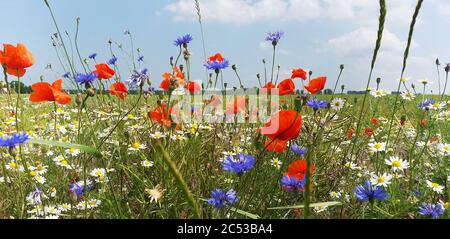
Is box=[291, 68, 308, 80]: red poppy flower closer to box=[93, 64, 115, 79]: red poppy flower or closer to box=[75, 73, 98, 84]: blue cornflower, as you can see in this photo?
box=[93, 64, 115, 79]: red poppy flower

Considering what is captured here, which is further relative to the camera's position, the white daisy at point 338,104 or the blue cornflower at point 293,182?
the white daisy at point 338,104

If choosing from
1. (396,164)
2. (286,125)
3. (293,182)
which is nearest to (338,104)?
(396,164)

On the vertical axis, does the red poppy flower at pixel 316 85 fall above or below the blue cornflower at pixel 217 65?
below

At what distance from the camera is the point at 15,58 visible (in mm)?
1791

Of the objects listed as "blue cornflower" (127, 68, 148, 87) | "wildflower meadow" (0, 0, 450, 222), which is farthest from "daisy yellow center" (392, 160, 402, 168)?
"blue cornflower" (127, 68, 148, 87)

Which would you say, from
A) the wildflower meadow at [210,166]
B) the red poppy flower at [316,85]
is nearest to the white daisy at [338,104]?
the wildflower meadow at [210,166]

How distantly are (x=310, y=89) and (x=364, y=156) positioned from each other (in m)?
1.23

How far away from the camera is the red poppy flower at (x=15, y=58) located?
1785 mm

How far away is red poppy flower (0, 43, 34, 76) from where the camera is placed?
1.79 metres

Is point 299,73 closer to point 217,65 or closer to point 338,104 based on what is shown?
point 217,65

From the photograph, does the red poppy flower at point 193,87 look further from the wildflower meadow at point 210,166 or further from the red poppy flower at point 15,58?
the red poppy flower at point 15,58

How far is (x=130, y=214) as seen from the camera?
1794 mm
